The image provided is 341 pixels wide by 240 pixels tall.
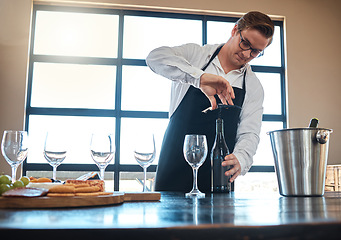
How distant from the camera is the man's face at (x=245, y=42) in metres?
1.61

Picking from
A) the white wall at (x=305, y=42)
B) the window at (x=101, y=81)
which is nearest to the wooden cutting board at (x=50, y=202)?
the window at (x=101, y=81)

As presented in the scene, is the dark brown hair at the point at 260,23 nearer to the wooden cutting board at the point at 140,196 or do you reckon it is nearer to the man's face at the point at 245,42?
the man's face at the point at 245,42

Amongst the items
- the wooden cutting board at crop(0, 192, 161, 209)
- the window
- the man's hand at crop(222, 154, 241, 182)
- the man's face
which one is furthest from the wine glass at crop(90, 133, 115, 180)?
the window

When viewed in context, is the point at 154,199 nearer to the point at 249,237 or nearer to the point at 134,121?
the point at 249,237

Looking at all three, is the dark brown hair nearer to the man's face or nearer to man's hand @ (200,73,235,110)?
the man's face

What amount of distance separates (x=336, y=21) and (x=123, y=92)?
9.65ft

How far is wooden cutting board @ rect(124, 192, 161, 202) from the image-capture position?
74 centimetres

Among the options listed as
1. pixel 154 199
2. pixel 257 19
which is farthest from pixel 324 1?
pixel 154 199

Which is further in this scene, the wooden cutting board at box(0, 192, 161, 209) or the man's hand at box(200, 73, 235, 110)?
the man's hand at box(200, 73, 235, 110)

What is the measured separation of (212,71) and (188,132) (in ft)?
1.14

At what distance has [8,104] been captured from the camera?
3889 millimetres

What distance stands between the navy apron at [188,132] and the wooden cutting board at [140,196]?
2.96 feet

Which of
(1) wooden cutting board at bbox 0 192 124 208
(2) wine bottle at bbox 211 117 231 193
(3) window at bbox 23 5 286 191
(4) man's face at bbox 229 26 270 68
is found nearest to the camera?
(1) wooden cutting board at bbox 0 192 124 208

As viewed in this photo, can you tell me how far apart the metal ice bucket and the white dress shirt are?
1.13 ft
